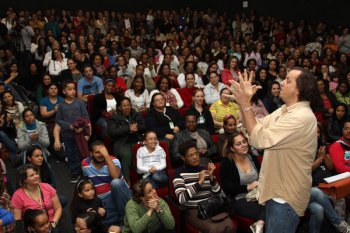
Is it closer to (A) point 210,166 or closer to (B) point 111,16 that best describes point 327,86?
(A) point 210,166

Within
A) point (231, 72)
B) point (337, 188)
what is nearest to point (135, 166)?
point (337, 188)

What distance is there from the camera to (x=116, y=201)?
11.4 ft

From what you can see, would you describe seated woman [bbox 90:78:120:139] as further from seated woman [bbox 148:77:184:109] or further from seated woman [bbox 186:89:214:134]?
seated woman [bbox 186:89:214:134]

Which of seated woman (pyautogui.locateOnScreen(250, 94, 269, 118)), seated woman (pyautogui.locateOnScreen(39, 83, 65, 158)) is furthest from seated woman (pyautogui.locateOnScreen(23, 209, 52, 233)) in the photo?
seated woman (pyautogui.locateOnScreen(250, 94, 269, 118))

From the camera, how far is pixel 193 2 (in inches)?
515

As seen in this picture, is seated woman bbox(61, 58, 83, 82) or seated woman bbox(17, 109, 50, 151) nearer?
seated woman bbox(17, 109, 50, 151)

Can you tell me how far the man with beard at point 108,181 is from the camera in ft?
11.3

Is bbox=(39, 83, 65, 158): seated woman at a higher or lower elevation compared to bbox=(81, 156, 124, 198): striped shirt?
higher

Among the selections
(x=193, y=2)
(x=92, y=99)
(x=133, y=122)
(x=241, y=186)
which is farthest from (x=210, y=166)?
(x=193, y=2)

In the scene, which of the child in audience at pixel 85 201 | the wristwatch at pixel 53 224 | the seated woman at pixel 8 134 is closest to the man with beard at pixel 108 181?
the child in audience at pixel 85 201

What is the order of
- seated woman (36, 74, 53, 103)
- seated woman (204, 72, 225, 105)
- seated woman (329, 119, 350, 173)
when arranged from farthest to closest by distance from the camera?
1. seated woman (204, 72, 225, 105)
2. seated woman (36, 74, 53, 103)
3. seated woman (329, 119, 350, 173)

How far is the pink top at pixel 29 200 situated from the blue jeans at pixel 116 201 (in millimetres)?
419

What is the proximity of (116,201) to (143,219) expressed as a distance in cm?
49

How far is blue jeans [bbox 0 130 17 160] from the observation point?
4465 millimetres
